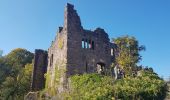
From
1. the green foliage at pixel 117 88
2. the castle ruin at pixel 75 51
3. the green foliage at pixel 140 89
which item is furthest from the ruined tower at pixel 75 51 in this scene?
the green foliage at pixel 140 89

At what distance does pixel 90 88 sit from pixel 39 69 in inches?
564

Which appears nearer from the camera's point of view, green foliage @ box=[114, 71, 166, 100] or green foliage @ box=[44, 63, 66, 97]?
green foliage @ box=[114, 71, 166, 100]

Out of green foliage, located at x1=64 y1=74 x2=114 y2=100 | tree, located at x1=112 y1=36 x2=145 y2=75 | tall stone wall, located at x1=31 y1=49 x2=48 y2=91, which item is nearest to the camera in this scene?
green foliage, located at x1=64 y1=74 x2=114 y2=100

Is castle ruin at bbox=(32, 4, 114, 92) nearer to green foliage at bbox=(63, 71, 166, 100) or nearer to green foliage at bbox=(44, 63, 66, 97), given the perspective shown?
green foliage at bbox=(44, 63, 66, 97)

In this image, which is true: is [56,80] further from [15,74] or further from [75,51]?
[15,74]

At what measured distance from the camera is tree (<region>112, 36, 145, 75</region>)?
3062cm

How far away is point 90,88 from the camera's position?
78.1 ft

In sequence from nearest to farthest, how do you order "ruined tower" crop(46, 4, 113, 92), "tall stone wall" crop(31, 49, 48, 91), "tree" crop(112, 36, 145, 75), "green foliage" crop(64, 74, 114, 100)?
"green foliage" crop(64, 74, 114, 100), "ruined tower" crop(46, 4, 113, 92), "tree" crop(112, 36, 145, 75), "tall stone wall" crop(31, 49, 48, 91)

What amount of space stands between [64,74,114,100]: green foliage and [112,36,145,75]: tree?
17.3 ft

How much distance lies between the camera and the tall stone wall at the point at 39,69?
36062 mm

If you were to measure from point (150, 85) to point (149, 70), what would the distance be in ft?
13.9

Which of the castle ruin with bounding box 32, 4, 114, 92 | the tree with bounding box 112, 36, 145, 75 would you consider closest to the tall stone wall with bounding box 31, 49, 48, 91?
the castle ruin with bounding box 32, 4, 114, 92

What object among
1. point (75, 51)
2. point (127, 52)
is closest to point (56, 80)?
point (75, 51)

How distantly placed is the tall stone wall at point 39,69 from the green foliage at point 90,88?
10.5 metres
